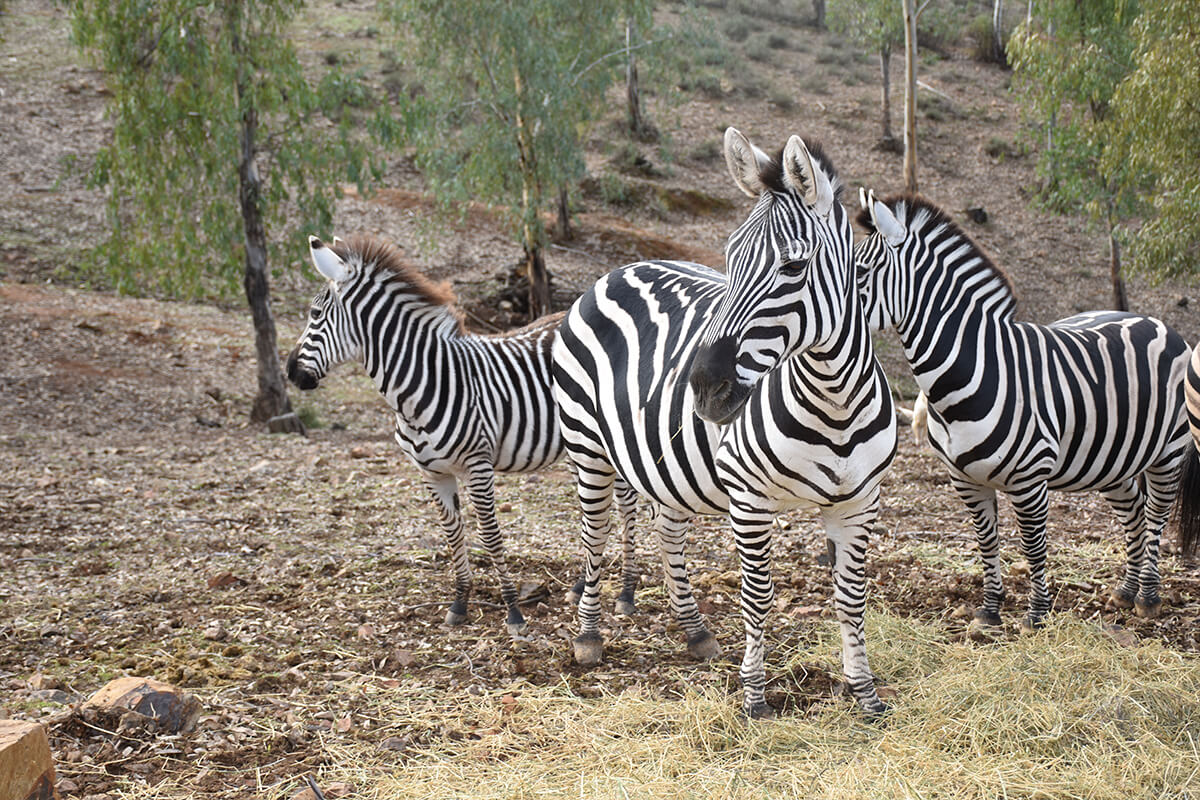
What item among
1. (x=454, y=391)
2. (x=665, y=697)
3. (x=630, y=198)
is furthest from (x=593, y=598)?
(x=630, y=198)

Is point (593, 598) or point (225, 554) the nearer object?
point (593, 598)

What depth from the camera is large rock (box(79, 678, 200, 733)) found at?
4.28 metres

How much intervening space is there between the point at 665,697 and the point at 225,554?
3.90m

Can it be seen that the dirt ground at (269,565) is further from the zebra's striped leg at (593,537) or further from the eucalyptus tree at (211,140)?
the eucalyptus tree at (211,140)

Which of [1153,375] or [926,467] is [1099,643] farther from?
[926,467]

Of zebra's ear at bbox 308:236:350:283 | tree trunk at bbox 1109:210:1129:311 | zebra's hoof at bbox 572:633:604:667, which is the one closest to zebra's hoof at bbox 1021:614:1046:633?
zebra's hoof at bbox 572:633:604:667

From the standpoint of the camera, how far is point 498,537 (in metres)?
5.99

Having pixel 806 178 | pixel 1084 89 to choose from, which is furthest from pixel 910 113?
pixel 806 178

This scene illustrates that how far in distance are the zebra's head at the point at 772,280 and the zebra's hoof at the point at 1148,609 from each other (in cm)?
340

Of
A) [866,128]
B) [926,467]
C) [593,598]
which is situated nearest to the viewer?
[593,598]

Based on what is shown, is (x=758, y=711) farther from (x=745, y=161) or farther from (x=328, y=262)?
(x=328, y=262)

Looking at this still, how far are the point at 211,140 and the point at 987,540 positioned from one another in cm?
967

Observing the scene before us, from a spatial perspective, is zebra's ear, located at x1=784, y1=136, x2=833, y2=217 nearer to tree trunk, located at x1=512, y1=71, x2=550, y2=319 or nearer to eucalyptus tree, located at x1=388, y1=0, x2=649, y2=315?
eucalyptus tree, located at x1=388, y1=0, x2=649, y2=315

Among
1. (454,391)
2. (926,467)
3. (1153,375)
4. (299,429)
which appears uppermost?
(1153,375)
